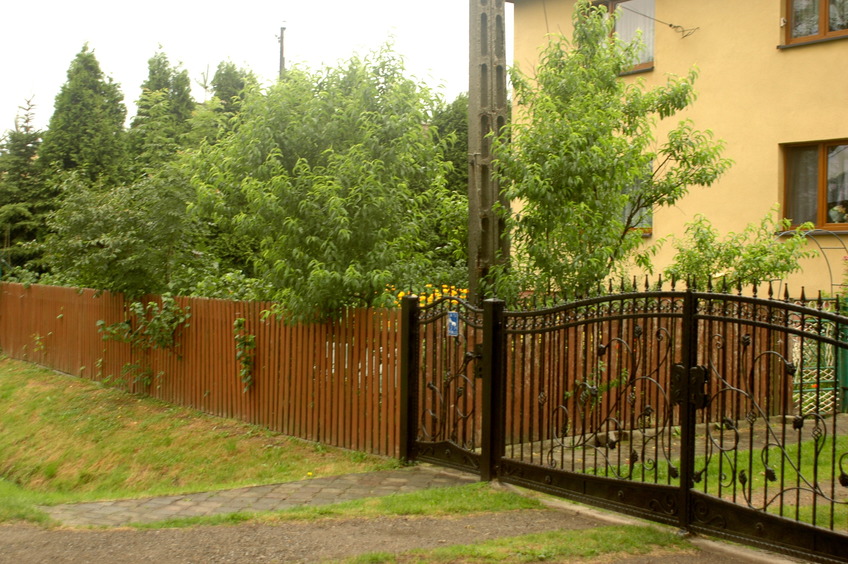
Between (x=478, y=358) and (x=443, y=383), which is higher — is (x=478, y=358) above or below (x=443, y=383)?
above

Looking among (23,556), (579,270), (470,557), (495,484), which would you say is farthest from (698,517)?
(23,556)

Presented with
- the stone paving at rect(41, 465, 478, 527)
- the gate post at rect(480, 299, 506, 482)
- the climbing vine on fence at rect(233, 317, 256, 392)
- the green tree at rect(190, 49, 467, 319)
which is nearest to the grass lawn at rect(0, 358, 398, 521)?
the stone paving at rect(41, 465, 478, 527)

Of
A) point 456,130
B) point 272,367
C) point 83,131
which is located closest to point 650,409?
point 272,367

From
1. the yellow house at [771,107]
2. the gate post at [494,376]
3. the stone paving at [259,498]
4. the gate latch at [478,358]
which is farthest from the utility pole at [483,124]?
the yellow house at [771,107]

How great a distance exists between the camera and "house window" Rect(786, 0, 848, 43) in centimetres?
1308

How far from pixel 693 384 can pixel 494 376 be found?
2.21 m

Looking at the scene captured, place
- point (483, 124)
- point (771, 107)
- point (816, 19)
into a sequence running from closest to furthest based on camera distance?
point (483, 124) → point (816, 19) → point (771, 107)

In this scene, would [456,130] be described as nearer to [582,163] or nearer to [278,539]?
[582,163]

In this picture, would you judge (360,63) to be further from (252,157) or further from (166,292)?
(166,292)

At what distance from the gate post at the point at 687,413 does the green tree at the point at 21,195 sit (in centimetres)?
2106

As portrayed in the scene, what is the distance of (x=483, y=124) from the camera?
9.19 meters

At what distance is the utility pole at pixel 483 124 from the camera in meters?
9.10

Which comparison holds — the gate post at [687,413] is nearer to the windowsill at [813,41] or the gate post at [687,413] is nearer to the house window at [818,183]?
the house window at [818,183]

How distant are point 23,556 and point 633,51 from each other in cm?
798
